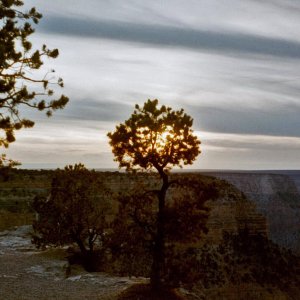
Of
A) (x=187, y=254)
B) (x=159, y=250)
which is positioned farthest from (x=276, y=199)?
(x=159, y=250)

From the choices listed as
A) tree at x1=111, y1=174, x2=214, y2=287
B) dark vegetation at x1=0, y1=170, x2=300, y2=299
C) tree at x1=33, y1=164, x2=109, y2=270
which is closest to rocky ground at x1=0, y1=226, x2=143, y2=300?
dark vegetation at x1=0, y1=170, x2=300, y2=299

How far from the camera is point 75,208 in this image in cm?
2822

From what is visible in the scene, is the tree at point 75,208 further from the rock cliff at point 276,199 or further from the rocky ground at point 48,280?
the rock cliff at point 276,199

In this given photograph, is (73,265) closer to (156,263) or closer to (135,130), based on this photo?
(156,263)

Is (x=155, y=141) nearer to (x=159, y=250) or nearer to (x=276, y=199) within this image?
(x=159, y=250)

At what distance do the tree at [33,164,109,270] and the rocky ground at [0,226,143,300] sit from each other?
1557mm

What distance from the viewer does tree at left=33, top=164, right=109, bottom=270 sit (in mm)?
28281

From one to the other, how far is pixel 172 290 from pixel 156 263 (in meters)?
1.62

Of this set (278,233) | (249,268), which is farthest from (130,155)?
(278,233)

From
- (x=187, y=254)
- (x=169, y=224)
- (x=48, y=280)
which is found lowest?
(x=187, y=254)

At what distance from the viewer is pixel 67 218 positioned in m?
28.4

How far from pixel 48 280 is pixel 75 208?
4676 mm

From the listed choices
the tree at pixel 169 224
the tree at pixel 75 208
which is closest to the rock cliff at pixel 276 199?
the tree at pixel 75 208

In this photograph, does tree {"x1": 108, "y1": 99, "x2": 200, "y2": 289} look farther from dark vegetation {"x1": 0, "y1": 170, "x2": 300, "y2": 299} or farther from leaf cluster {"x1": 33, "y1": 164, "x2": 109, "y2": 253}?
leaf cluster {"x1": 33, "y1": 164, "x2": 109, "y2": 253}
